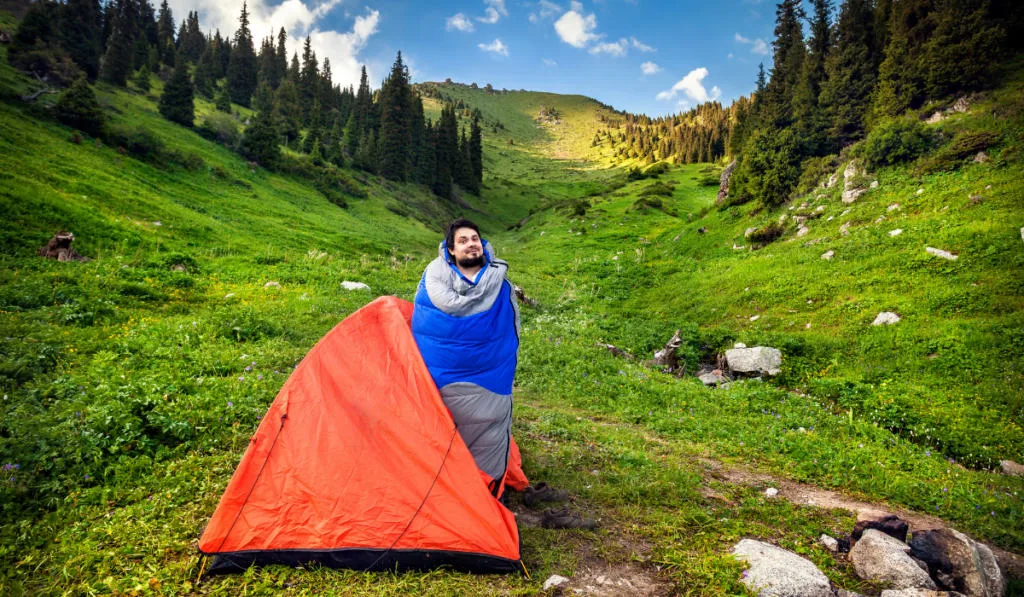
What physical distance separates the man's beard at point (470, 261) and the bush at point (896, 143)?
18328mm

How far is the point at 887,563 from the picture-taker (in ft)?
12.9

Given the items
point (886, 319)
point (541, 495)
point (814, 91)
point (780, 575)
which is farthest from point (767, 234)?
point (780, 575)

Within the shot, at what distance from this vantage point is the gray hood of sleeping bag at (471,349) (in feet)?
14.6

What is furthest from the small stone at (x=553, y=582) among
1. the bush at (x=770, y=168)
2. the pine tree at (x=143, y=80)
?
the pine tree at (x=143, y=80)

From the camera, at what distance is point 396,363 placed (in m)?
4.56

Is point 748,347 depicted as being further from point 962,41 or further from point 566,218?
point 566,218

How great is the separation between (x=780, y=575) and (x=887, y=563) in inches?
43.0

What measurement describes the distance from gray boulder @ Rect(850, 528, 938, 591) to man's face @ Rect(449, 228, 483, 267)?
4.59m

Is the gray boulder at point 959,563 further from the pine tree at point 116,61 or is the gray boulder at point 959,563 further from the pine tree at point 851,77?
the pine tree at point 116,61

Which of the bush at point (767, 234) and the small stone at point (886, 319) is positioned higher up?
the bush at point (767, 234)

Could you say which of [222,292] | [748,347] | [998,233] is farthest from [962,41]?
[222,292]

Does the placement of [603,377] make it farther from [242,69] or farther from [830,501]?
[242,69]

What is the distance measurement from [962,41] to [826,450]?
1877 centimetres

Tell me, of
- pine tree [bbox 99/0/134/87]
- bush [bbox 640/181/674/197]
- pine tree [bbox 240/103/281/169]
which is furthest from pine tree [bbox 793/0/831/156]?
pine tree [bbox 99/0/134/87]
